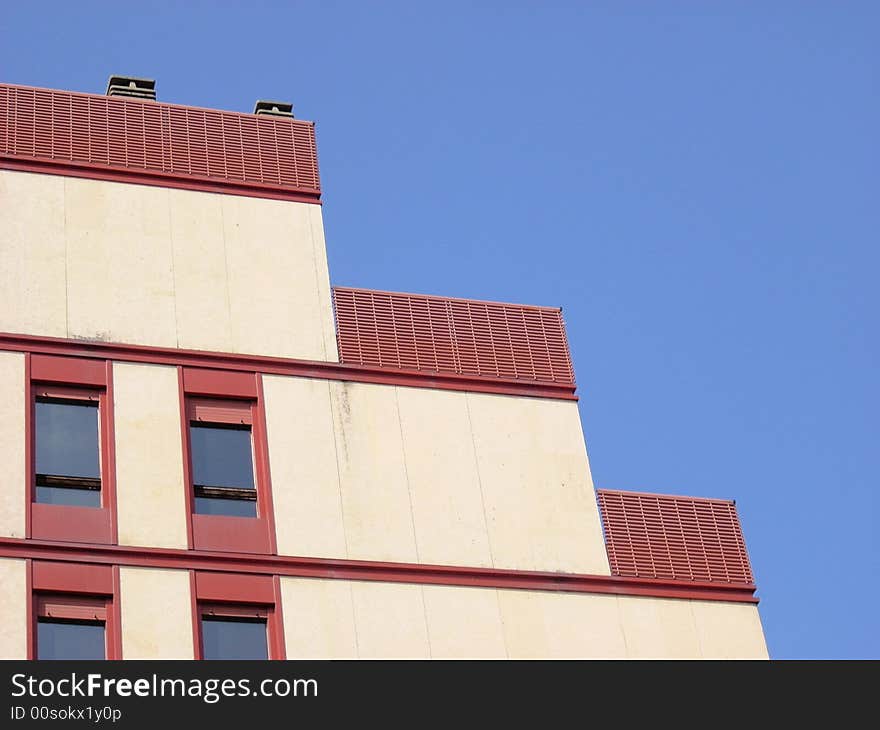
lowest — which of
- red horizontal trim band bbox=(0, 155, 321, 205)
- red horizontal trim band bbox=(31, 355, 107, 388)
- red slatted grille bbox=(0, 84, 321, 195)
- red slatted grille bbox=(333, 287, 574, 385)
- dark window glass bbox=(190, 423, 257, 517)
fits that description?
dark window glass bbox=(190, 423, 257, 517)

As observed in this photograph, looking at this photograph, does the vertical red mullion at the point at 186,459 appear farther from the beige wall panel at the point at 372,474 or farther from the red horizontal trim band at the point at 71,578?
the beige wall panel at the point at 372,474

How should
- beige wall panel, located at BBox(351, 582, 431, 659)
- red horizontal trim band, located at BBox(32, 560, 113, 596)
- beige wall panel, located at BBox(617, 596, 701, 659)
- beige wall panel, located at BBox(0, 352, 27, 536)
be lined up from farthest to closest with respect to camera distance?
beige wall panel, located at BBox(617, 596, 701, 659)
beige wall panel, located at BBox(351, 582, 431, 659)
beige wall panel, located at BBox(0, 352, 27, 536)
red horizontal trim band, located at BBox(32, 560, 113, 596)

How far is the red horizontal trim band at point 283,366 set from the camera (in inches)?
1491

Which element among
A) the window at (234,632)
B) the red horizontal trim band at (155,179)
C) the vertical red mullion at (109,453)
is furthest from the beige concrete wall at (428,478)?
the red horizontal trim band at (155,179)

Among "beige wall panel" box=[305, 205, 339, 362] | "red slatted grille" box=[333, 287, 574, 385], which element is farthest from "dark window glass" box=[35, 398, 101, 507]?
"red slatted grille" box=[333, 287, 574, 385]

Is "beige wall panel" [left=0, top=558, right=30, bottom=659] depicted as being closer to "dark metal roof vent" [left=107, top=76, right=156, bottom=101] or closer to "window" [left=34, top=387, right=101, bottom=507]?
"window" [left=34, top=387, right=101, bottom=507]

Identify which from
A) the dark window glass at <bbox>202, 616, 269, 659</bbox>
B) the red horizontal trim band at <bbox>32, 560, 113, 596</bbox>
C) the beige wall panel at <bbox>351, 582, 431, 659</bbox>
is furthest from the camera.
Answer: the beige wall panel at <bbox>351, 582, 431, 659</bbox>

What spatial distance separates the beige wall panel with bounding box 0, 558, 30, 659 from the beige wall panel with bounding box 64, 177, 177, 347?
5.46 m

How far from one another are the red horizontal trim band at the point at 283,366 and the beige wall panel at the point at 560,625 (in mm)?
4892

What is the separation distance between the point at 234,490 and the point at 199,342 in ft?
11.2

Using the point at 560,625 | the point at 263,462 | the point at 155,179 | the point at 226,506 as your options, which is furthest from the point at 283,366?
the point at 560,625

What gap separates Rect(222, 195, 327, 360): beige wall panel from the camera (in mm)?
39688

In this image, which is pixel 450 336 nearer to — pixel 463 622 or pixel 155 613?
pixel 463 622
